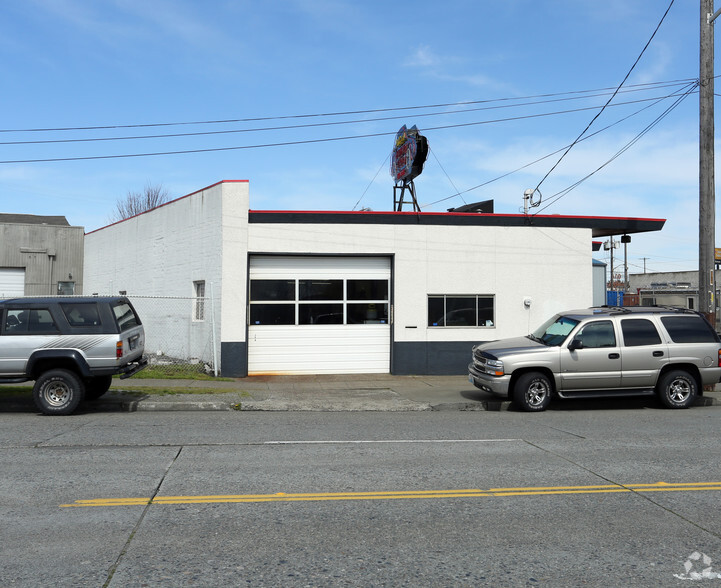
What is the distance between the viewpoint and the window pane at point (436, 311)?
17.5m

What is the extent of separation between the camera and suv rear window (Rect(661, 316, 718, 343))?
12.8 meters

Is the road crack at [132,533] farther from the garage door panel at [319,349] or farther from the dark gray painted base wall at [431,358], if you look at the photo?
the dark gray painted base wall at [431,358]

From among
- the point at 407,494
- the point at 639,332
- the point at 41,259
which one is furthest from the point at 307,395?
the point at 41,259

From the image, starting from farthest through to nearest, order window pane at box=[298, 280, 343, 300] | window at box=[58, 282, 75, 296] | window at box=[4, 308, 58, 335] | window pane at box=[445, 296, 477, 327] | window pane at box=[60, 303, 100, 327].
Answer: window at box=[58, 282, 75, 296] < window pane at box=[445, 296, 477, 327] < window pane at box=[298, 280, 343, 300] < window pane at box=[60, 303, 100, 327] < window at box=[4, 308, 58, 335]

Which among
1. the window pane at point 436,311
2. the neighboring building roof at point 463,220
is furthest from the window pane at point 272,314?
the window pane at point 436,311

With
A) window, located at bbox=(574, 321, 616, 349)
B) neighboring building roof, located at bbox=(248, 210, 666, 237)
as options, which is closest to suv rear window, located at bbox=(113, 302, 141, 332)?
neighboring building roof, located at bbox=(248, 210, 666, 237)

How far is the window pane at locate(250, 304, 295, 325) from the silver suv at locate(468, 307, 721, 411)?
585 cm

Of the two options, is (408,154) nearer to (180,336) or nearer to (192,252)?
(192,252)

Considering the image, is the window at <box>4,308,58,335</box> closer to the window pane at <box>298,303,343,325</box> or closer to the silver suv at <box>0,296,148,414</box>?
the silver suv at <box>0,296,148,414</box>

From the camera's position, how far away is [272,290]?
17047mm

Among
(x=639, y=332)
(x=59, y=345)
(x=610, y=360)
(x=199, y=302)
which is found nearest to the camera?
(x=59, y=345)

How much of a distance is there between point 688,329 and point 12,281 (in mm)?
27225

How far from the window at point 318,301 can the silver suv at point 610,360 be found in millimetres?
5028

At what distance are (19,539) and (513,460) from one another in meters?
5.14
